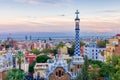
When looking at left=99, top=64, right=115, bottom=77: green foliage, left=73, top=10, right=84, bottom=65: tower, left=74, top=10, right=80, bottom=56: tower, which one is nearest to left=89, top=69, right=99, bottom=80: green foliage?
left=99, top=64, right=115, bottom=77: green foliage

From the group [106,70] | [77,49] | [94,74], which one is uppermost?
[77,49]

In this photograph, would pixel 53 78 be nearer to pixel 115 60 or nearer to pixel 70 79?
pixel 70 79

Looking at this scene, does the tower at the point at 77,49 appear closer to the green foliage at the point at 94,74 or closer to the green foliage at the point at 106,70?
the green foliage at the point at 94,74

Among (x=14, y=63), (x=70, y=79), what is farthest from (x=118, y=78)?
(x=14, y=63)

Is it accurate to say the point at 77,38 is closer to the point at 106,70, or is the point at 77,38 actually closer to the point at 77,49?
the point at 77,49

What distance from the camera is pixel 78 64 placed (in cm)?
2975

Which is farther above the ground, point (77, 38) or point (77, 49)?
point (77, 38)

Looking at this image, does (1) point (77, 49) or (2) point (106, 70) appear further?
(1) point (77, 49)

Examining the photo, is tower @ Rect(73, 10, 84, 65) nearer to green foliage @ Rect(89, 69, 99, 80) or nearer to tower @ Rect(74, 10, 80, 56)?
tower @ Rect(74, 10, 80, 56)

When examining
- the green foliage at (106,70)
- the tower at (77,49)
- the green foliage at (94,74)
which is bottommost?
the green foliage at (94,74)

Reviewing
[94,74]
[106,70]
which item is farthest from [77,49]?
[106,70]

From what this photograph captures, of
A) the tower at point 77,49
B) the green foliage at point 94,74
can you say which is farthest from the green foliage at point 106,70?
the tower at point 77,49

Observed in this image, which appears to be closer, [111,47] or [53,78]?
[53,78]

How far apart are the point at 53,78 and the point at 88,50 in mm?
33683
